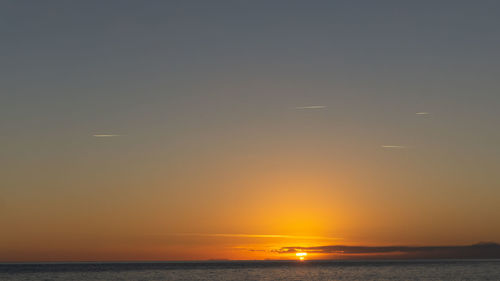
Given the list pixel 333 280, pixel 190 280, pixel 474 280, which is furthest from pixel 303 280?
pixel 474 280

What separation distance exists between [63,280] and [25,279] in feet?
30.0

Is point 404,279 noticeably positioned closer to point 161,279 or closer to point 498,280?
point 498,280

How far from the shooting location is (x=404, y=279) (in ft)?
388

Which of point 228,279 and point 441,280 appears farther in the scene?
point 228,279

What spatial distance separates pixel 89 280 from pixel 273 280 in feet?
119

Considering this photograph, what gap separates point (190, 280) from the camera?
119 m

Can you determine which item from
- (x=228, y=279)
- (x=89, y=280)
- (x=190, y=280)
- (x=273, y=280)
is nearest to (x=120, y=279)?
(x=89, y=280)

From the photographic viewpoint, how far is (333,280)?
390 feet

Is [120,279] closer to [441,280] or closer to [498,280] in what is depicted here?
[441,280]

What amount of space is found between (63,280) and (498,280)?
8419cm

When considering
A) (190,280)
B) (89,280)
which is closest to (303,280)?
(190,280)

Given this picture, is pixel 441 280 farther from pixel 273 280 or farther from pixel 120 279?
pixel 120 279

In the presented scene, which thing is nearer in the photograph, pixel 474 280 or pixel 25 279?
pixel 474 280

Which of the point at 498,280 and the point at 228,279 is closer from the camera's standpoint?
the point at 498,280
